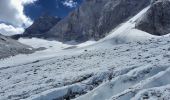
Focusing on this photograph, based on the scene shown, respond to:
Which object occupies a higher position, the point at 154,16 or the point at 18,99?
the point at 154,16

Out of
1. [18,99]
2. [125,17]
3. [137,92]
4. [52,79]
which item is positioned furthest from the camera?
[125,17]

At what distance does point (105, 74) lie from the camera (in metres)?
27.7

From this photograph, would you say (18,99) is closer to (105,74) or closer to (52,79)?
(52,79)

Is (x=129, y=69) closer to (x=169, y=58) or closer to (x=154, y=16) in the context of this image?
(x=169, y=58)

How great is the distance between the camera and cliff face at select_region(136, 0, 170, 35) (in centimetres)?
14012

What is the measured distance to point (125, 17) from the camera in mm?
198250

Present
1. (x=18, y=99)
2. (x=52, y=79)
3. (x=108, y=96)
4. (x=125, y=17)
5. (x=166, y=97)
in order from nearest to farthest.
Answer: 1. (x=166, y=97)
2. (x=108, y=96)
3. (x=18, y=99)
4. (x=52, y=79)
5. (x=125, y=17)

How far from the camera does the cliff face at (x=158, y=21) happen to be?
140m

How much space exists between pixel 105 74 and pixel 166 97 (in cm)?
813

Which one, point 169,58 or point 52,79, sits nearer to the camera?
point 169,58

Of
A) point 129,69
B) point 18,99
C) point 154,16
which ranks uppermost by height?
point 154,16

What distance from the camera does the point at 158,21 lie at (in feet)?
466

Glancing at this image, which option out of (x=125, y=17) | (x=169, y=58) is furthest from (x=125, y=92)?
(x=125, y=17)

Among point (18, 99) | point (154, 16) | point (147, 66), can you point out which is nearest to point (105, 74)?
point (147, 66)
